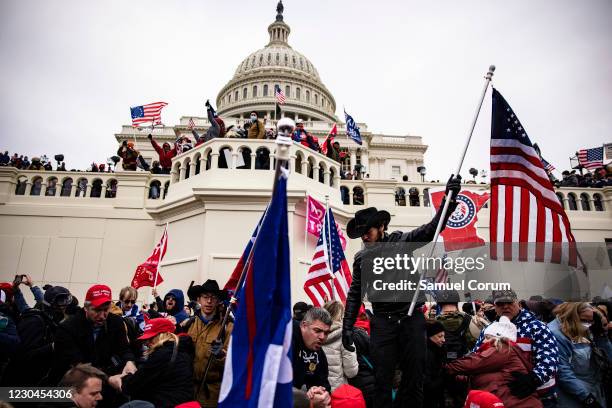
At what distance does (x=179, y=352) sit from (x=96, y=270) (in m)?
11.6

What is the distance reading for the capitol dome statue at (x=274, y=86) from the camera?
70.9 meters

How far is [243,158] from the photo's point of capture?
13.1 m

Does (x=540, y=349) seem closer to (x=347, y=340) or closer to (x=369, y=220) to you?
(x=347, y=340)

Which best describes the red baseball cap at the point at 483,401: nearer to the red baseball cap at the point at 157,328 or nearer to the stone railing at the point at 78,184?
the red baseball cap at the point at 157,328

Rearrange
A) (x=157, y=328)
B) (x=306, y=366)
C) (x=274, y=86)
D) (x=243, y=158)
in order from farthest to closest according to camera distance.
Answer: (x=274, y=86), (x=243, y=158), (x=306, y=366), (x=157, y=328)

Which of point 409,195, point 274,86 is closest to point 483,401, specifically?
point 409,195

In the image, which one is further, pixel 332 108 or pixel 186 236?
pixel 332 108

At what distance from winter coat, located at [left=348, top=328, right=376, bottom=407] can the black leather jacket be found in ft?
2.30

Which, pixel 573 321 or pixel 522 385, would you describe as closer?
pixel 522 385

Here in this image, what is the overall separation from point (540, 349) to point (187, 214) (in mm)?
10436

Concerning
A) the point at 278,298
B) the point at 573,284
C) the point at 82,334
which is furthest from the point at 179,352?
the point at 573,284

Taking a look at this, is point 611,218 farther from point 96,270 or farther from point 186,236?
point 96,270

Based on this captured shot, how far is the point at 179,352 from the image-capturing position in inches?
156

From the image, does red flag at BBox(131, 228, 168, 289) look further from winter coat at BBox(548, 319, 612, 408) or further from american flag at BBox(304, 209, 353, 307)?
winter coat at BBox(548, 319, 612, 408)
